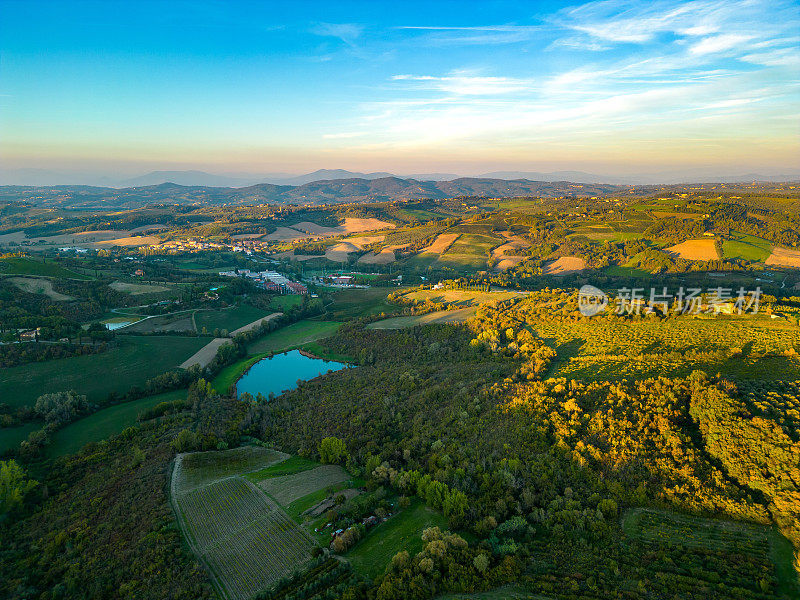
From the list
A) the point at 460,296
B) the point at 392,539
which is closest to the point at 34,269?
the point at 460,296

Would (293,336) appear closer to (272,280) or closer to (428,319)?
(428,319)

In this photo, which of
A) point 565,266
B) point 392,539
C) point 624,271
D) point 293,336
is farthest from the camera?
→ point 565,266

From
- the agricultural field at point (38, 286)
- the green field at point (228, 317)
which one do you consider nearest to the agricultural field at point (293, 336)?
the green field at point (228, 317)

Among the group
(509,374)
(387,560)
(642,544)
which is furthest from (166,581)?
(509,374)

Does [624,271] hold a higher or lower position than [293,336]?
higher

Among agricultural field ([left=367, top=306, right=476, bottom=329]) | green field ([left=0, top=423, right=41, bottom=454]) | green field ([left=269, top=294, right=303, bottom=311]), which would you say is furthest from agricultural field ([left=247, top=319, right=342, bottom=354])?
green field ([left=0, top=423, right=41, bottom=454])

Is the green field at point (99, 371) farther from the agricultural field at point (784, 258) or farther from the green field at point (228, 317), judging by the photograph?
the agricultural field at point (784, 258)
